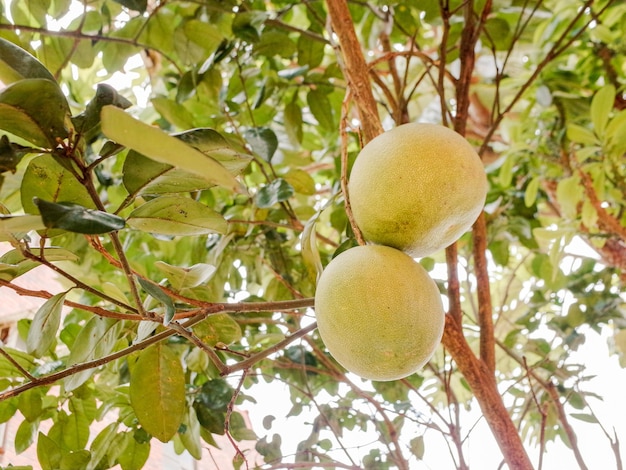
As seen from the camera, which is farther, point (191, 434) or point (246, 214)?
point (246, 214)

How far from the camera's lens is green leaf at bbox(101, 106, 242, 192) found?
1.26 ft

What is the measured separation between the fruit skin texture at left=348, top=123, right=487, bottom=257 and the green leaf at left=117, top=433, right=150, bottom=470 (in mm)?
706

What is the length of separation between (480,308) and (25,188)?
0.84 meters

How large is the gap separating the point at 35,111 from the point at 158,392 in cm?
48

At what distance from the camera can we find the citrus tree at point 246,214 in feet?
1.96

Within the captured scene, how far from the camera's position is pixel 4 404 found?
1.03 m

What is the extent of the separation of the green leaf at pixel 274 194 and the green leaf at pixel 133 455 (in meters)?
0.52

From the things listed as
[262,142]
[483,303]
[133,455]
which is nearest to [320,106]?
[262,142]

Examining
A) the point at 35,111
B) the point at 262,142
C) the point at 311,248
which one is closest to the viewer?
the point at 35,111

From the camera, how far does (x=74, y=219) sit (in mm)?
468

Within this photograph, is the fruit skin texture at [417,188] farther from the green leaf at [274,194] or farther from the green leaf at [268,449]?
the green leaf at [268,449]

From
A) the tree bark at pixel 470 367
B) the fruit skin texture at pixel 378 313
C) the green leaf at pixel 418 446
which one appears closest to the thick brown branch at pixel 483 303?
the tree bark at pixel 470 367

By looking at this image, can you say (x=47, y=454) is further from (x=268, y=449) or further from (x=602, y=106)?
(x=602, y=106)

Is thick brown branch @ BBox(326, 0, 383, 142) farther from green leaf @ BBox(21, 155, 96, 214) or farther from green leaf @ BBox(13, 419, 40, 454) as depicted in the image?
green leaf @ BBox(13, 419, 40, 454)
